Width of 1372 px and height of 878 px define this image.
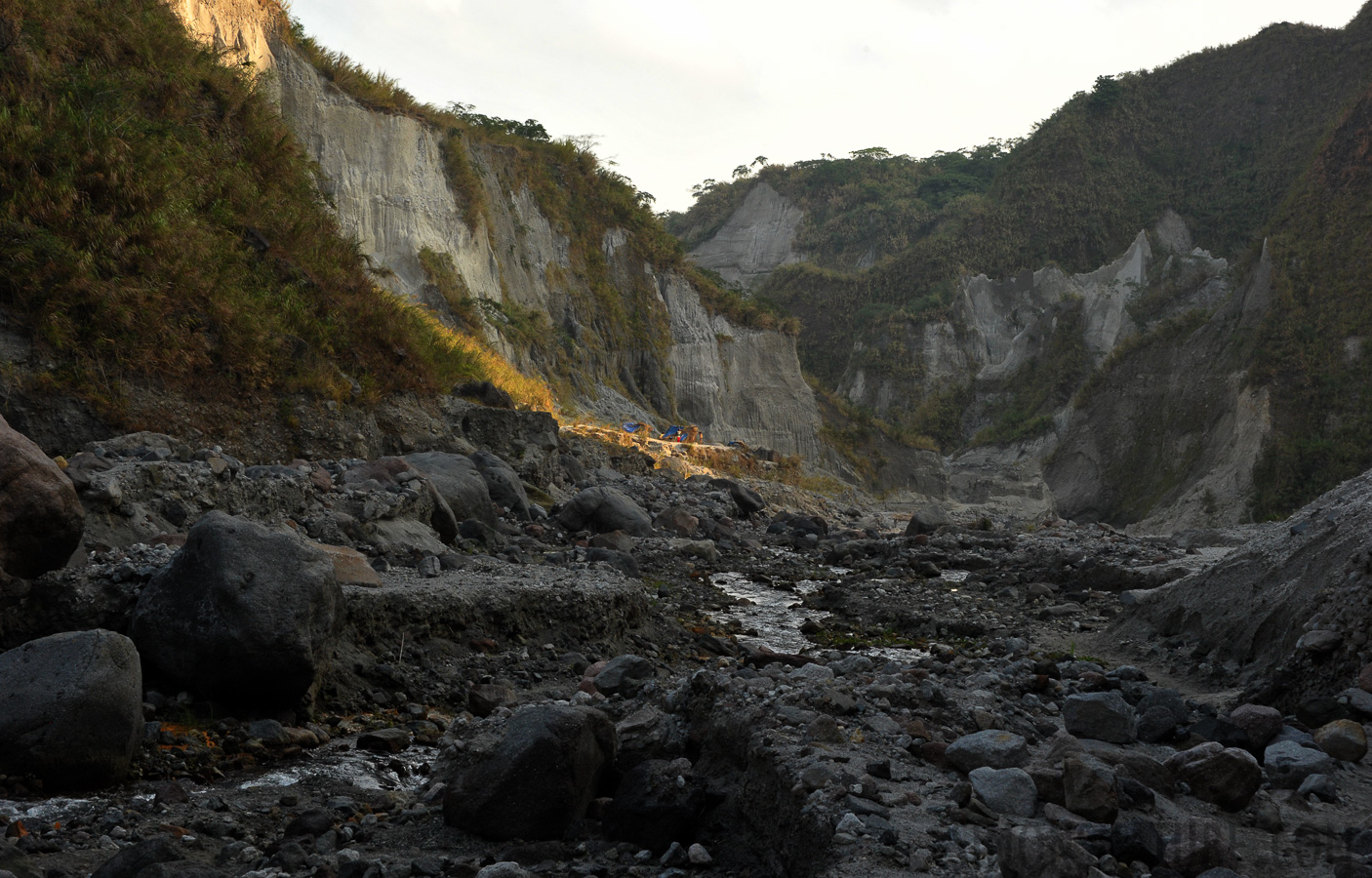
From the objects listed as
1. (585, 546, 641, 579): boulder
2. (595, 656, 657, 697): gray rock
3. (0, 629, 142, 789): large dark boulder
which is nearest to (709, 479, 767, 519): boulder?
(585, 546, 641, 579): boulder

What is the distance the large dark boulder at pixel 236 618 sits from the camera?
4.49 metres

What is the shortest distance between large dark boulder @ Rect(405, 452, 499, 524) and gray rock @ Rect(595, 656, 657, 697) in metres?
4.54

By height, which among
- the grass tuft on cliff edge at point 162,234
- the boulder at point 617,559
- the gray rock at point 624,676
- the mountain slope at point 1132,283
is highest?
the mountain slope at point 1132,283

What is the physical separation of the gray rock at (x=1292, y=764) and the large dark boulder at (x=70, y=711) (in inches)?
188

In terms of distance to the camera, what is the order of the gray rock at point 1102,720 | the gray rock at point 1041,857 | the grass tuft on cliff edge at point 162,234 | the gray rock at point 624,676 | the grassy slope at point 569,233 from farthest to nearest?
the grassy slope at point 569,233, the grass tuft on cliff edge at point 162,234, the gray rock at point 624,676, the gray rock at point 1102,720, the gray rock at point 1041,857

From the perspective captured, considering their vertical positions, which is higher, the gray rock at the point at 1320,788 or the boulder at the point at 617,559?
the gray rock at the point at 1320,788

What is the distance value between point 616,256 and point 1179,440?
72.1 ft

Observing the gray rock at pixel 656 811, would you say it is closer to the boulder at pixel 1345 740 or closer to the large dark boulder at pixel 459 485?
the boulder at pixel 1345 740

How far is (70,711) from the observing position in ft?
12.3

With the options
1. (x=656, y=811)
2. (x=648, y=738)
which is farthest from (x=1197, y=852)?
(x=648, y=738)

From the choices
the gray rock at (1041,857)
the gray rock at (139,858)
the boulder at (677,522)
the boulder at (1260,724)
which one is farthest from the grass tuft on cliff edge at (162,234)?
the boulder at (1260,724)

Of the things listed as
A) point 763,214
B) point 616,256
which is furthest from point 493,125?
point 763,214

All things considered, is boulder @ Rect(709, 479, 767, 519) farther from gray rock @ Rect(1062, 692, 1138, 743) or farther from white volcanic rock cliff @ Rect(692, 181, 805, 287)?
white volcanic rock cliff @ Rect(692, 181, 805, 287)

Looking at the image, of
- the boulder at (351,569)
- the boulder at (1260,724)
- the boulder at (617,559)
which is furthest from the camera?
A: the boulder at (617,559)
